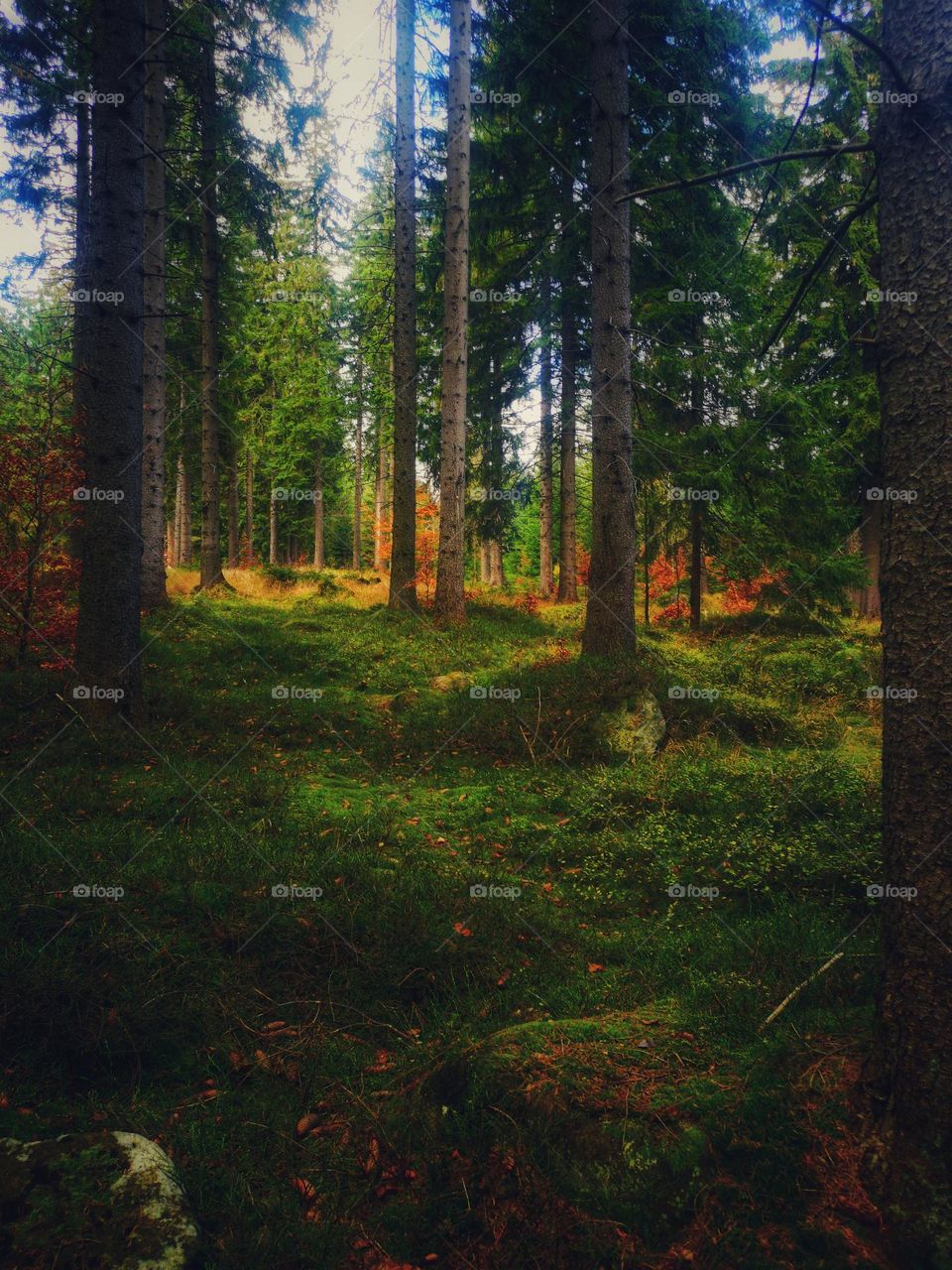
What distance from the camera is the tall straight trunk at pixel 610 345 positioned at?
9.29m

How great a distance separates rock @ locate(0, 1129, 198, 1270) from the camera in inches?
80.0

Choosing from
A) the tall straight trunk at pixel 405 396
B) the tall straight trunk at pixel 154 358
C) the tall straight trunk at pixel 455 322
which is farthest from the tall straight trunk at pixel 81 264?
the tall straight trunk at pixel 455 322

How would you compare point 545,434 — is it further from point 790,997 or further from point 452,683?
point 790,997

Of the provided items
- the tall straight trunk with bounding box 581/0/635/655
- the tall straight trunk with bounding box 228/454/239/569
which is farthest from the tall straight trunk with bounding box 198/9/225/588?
the tall straight trunk with bounding box 581/0/635/655

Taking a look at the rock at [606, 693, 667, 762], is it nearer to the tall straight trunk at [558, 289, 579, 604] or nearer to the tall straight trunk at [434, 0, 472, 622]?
the tall straight trunk at [434, 0, 472, 622]

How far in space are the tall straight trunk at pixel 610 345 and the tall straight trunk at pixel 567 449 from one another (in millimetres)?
6571

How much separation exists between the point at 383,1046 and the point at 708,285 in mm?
13497

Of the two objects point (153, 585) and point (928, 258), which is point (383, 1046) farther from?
point (153, 585)

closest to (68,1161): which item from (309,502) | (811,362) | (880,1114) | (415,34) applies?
(880,1114)

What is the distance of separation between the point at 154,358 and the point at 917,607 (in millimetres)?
13737

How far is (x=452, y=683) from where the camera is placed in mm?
9977

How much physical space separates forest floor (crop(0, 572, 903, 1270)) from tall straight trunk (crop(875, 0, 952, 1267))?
32 centimetres

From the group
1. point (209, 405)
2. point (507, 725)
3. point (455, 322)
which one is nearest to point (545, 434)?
point (455, 322)

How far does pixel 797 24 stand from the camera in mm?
10000
